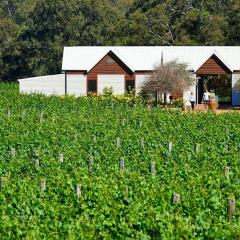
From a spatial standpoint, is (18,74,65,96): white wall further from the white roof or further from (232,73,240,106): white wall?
(232,73,240,106): white wall

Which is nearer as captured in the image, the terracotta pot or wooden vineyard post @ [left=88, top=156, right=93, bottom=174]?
wooden vineyard post @ [left=88, top=156, right=93, bottom=174]

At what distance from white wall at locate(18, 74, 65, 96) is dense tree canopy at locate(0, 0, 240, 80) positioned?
700 inches

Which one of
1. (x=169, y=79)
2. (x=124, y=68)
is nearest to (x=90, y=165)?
(x=169, y=79)

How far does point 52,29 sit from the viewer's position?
79.8 meters

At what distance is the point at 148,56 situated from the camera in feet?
173

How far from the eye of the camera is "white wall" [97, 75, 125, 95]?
50.8 m

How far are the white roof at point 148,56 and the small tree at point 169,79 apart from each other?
3304 mm

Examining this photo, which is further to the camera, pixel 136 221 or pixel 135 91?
pixel 135 91

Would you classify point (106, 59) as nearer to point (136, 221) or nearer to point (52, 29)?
point (52, 29)

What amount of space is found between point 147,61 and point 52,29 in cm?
2957

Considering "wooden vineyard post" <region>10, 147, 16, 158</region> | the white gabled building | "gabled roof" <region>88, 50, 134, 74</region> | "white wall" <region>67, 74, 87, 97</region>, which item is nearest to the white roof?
the white gabled building

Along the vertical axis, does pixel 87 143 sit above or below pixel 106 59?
below

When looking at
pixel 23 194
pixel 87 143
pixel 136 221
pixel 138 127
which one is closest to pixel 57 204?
pixel 23 194

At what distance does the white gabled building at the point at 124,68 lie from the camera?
50.5 metres
